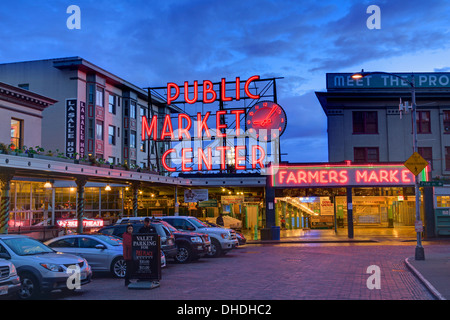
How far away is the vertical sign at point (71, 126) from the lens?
1638 inches

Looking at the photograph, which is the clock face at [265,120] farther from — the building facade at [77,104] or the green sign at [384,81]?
the building facade at [77,104]

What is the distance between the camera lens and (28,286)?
1270 centimetres

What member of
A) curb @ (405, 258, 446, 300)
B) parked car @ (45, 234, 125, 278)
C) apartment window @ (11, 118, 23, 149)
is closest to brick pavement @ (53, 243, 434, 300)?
curb @ (405, 258, 446, 300)

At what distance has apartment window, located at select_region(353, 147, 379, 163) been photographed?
4356cm

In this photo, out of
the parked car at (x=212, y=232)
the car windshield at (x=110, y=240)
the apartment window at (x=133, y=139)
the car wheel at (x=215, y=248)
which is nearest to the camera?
the car windshield at (x=110, y=240)

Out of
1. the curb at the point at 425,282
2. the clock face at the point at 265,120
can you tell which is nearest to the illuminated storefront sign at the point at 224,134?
the clock face at the point at 265,120

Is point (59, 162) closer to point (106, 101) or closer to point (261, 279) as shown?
point (261, 279)

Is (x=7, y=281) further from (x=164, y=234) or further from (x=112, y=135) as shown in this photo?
(x=112, y=135)

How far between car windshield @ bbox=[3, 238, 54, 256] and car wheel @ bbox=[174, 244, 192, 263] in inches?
305

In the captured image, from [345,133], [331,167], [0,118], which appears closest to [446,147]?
[345,133]

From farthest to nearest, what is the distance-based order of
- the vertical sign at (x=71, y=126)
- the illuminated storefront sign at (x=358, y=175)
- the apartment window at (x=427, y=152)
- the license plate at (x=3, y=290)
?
the apartment window at (x=427, y=152) < the vertical sign at (x=71, y=126) < the illuminated storefront sign at (x=358, y=175) < the license plate at (x=3, y=290)

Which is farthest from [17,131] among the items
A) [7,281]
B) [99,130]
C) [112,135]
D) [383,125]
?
[383,125]

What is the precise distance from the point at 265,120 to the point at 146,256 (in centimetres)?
3103

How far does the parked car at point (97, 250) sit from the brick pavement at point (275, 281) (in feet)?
1.43
